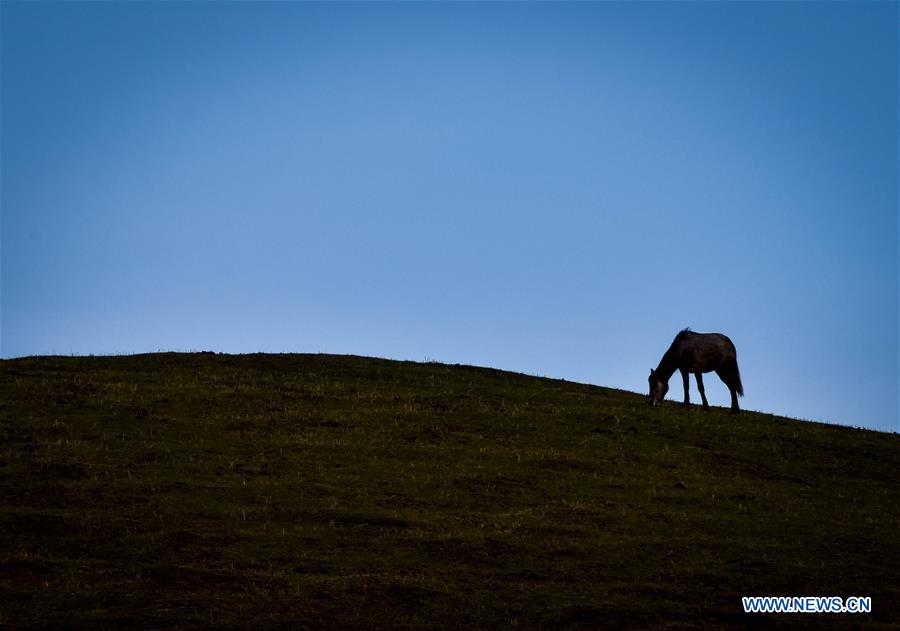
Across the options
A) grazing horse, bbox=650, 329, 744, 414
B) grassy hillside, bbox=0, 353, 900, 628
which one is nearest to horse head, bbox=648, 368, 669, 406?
grazing horse, bbox=650, 329, 744, 414

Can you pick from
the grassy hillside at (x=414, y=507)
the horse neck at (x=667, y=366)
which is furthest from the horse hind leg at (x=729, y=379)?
the horse neck at (x=667, y=366)

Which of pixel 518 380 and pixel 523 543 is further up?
pixel 518 380

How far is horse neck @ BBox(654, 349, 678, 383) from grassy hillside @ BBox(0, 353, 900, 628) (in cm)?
144

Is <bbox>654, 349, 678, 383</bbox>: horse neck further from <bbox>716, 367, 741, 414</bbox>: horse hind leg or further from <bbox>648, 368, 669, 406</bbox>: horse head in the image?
<bbox>716, 367, 741, 414</bbox>: horse hind leg

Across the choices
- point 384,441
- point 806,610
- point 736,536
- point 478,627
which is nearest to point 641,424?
point 384,441

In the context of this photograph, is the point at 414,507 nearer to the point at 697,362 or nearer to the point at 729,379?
the point at 697,362

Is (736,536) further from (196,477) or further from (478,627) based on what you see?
(196,477)

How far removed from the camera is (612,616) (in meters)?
15.7

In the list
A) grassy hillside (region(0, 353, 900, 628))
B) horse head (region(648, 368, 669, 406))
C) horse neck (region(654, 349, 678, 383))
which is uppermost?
horse neck (region(654, 349, 678, 383))

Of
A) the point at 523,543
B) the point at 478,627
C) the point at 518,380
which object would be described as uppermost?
the point at 518,380

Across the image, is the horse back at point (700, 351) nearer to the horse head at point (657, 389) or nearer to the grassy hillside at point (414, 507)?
the horse head at point (657, 389)

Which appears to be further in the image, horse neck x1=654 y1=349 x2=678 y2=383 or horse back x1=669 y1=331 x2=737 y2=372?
horse neck x1=654 y1=349 x2=678 y2=383

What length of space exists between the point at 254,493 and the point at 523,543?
667 cm

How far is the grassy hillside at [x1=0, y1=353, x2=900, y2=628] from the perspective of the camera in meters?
16.3
